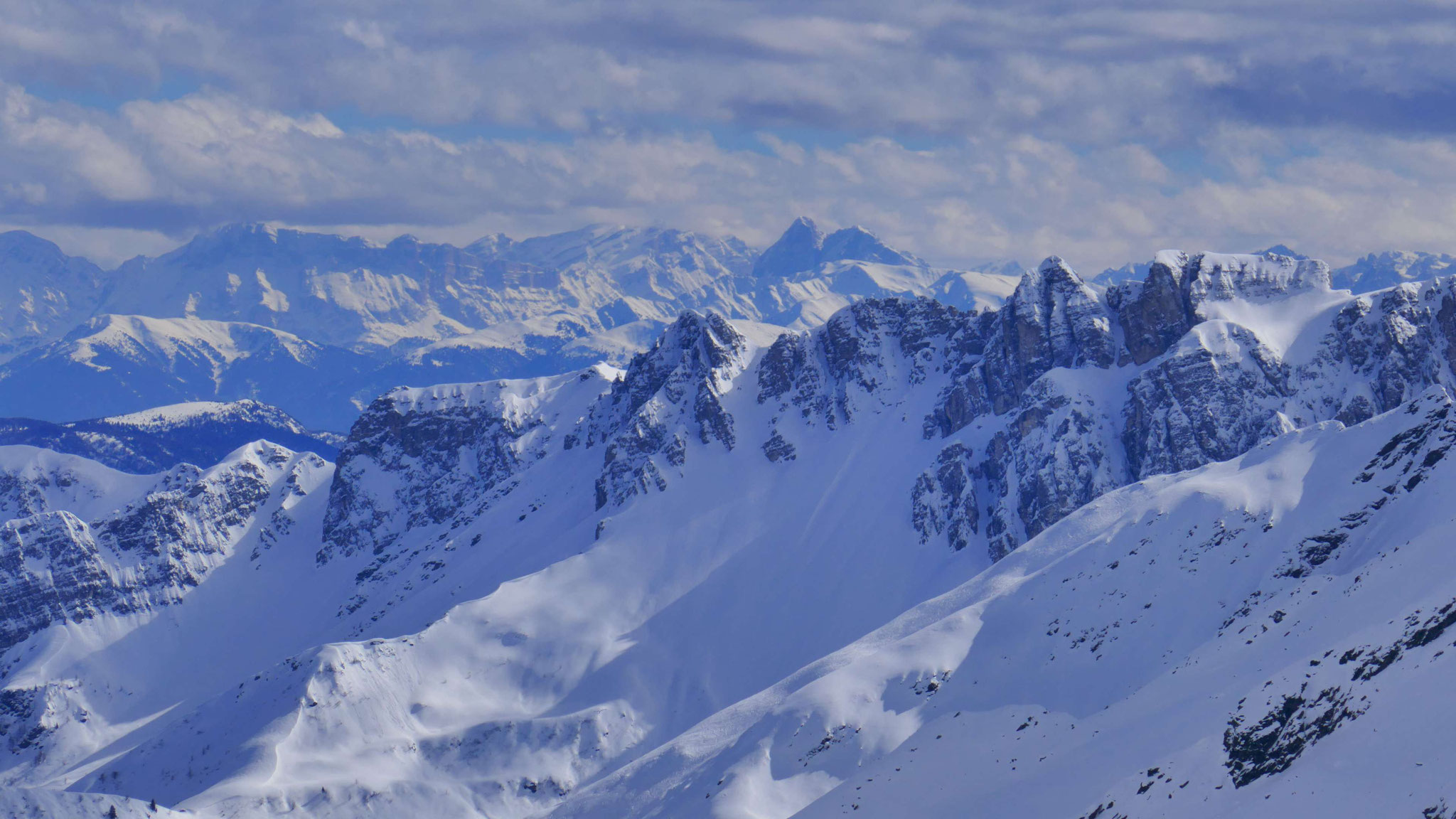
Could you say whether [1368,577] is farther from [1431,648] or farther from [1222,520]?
[1222,520]

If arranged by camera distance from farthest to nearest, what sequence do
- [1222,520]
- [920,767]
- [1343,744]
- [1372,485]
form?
[1222,520]
[1372,485]
[920,767]
[1343,744]

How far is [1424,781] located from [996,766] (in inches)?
2832

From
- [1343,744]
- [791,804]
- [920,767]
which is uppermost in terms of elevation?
[1343,744]

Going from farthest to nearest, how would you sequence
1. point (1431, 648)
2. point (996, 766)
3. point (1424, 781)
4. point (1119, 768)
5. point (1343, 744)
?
point (996, 766) → point (1119, 768) → point (1431, 648) → point (1343, 744) → point (1424, 781)

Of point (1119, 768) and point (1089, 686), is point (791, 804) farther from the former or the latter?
point (1119, 768)

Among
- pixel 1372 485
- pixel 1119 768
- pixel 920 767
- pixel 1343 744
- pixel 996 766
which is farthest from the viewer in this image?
pixel 1372 485

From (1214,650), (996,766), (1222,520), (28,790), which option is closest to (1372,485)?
(1222,520)

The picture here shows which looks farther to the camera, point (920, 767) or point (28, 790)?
point (28, 790)

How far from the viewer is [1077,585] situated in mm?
199375

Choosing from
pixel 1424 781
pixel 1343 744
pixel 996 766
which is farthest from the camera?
pixel 996 766

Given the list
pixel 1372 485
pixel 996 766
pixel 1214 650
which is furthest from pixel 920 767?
pixel 1372 485

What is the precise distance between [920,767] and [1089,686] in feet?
76.5

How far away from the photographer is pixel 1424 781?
276 ft

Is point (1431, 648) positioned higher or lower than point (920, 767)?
higher
